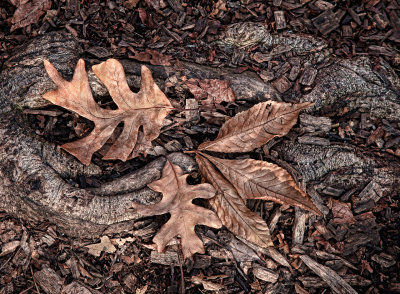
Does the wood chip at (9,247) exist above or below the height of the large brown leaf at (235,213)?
below

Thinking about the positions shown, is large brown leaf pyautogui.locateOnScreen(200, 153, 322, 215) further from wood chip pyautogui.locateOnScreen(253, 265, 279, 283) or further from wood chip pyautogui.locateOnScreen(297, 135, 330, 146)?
wood chip pyautogui.locateOnScreen(253, 265, 279, 283)

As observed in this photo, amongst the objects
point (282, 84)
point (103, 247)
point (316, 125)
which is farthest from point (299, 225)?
point (103, 247)

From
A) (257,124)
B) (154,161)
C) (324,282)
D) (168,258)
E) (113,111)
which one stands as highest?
(113,111)

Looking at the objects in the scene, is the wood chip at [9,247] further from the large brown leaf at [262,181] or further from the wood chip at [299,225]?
the wood chip at [299,225]

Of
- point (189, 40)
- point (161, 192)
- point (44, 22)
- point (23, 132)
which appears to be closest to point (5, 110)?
point (23, 132)

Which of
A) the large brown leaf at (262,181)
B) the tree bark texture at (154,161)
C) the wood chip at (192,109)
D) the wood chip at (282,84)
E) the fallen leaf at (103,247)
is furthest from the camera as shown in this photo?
the wood chip at (282,84)

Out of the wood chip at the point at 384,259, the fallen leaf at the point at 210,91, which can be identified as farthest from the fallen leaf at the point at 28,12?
the wood chip at the point at 384,259

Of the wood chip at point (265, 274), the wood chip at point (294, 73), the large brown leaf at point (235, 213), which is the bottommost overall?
the wood chip at point (265, 274)

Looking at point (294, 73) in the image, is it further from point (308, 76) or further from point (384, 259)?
point (384, 259)
